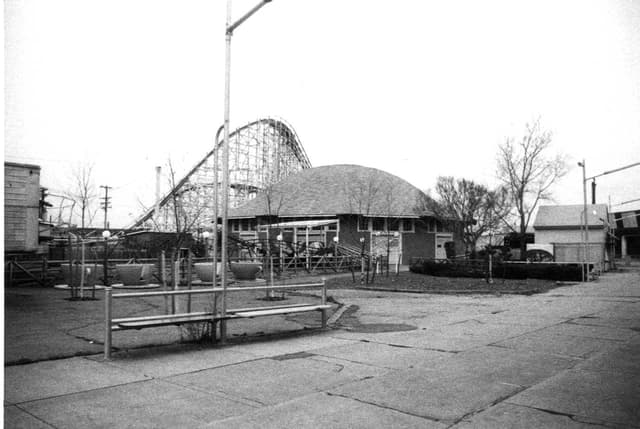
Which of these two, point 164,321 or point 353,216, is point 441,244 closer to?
point 353,216

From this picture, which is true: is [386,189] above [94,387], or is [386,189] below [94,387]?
above

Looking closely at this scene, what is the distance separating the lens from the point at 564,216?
5059 centimetres

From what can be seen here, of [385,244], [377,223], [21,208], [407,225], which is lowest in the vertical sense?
[385,244]

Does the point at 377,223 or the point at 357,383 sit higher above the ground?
the point at 377,223

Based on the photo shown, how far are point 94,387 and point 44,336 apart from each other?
154 inches

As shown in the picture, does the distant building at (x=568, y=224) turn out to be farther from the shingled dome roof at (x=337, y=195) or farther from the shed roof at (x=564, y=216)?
the shingled dome roof at (x=337, y=195)

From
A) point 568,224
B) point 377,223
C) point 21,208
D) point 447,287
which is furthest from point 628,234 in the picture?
point 21,208

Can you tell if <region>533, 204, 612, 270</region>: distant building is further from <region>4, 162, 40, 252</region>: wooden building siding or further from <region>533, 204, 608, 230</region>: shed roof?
<region>4, 162, 40, 252</region>: wooden building siding

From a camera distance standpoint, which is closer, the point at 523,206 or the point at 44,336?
the point at 44,336

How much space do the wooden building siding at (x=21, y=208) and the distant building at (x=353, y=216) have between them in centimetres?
2759

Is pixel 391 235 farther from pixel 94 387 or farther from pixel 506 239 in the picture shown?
pixel 94 387

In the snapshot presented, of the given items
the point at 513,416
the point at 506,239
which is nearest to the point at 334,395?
the point at 513,416

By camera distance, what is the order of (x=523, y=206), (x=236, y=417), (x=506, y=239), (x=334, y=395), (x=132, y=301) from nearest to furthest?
(x=236, y=417)
(x=334, y=395)
(x=132, y=301)
(x=523, y=206)
(x=506, y=239)

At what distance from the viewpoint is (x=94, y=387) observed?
6.32 m
